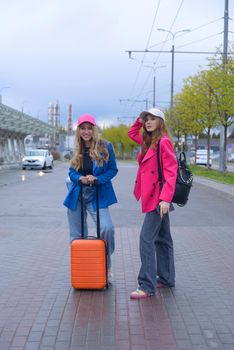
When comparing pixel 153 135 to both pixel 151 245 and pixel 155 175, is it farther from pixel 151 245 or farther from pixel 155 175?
pixel 151 245

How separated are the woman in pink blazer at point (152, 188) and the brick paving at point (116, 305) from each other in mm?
252

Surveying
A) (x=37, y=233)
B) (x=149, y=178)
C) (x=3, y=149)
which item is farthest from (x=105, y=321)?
(x=3, y=149)

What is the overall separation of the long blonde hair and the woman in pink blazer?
39 centimetres

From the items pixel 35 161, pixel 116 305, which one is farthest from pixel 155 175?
pixel 35 161

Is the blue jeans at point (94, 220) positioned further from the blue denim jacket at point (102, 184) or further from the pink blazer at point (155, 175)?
the pink blazer at point (155, 175)

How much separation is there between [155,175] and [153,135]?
408mm

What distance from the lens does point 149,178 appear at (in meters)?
5.47

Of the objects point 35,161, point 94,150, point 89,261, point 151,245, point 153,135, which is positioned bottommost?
point 35,161

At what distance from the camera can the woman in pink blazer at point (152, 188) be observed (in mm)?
5355

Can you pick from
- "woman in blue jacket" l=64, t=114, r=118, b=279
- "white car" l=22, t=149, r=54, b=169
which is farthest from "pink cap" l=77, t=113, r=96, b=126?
"white car" l=22, t=149, r=54, b=169

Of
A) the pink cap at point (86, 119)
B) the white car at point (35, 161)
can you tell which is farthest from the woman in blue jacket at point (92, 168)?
the white car at point (35, 161)

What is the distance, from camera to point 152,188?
5461 mm

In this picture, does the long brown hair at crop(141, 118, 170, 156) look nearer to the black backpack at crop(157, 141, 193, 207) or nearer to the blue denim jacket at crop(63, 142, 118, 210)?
the black backpack at crop(157, 141, 193, 207)

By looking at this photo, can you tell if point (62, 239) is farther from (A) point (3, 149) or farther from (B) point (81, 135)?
(A) point (3, 149)
